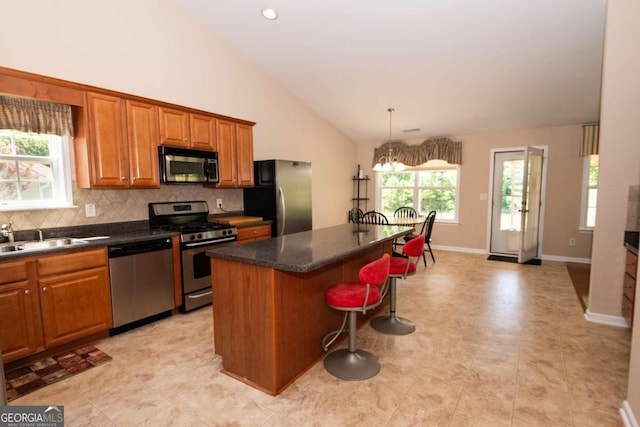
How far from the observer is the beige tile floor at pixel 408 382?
1833mm

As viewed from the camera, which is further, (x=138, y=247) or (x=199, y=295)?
(x=199, y=295)

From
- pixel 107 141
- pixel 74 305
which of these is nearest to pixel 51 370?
pixel 74 305

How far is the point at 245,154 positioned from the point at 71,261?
228 centimetres

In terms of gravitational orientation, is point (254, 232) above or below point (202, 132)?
below

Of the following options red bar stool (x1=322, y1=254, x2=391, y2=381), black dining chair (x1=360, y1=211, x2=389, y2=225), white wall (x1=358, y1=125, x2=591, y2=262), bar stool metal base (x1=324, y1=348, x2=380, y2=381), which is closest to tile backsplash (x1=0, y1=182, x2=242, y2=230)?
red bar stool (x1=322, y1=254, x2=391, y2=381)

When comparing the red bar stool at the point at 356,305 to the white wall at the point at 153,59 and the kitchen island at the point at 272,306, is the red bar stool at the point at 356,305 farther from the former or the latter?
the white wall at the point at 153,59

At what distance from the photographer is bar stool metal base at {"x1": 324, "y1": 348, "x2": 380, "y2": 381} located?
2201mm

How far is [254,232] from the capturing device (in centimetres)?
406

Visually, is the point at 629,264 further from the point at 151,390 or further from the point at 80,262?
the point at 80,262

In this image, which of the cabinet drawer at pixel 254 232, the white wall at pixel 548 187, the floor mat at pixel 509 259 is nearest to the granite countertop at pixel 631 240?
the floor mat at pixel 509 259

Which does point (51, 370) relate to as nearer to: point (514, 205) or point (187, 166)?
point (187, 166)

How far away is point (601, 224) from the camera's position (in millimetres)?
3053

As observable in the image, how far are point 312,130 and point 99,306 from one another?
423 cm

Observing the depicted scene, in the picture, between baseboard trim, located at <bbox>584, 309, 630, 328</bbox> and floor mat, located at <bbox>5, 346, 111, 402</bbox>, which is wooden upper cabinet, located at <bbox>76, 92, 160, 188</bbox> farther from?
baseboard trim, located at <bbox>584, 309, 630, 328</bbox>
